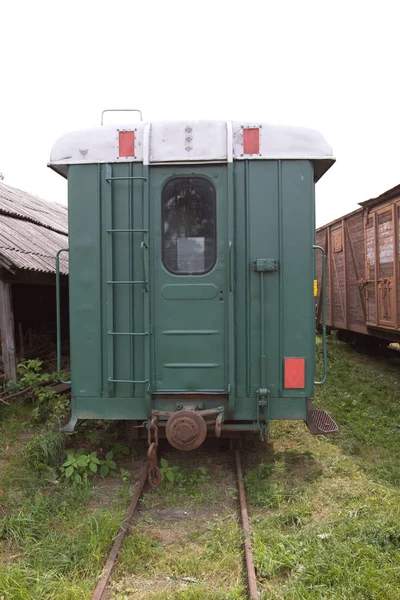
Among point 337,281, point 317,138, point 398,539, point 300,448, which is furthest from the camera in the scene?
point 337,281

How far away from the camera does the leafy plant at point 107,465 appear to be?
16.8 ft

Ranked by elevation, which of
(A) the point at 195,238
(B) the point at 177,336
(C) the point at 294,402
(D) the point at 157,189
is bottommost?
(C) the point at 294,402

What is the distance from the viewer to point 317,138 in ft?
15.9

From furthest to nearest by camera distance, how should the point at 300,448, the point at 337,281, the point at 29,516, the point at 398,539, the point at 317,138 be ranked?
the point at 337,281 → the point at 300,448 → the point at 317,138 → the point at 29,516 → the point at 398,539

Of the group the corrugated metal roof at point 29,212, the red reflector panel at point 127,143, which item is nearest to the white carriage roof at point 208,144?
the red reflector panel at point 127,143

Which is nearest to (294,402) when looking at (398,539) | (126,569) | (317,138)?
(398,539)

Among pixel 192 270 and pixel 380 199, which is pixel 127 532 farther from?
pixel 380 199

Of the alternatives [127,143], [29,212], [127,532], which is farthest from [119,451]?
[29,212]

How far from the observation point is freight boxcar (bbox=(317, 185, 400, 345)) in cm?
964

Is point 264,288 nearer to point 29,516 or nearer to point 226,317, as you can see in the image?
point 226,317

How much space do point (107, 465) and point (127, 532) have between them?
1.35 m

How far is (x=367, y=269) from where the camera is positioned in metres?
11.0

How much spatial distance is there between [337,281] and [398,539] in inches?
405

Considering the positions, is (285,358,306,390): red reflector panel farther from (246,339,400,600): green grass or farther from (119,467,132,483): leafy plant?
(119,467,132,483): leafy plant
